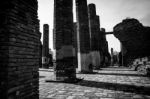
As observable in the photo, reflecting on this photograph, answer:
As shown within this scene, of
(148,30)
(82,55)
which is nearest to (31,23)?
(82,55)

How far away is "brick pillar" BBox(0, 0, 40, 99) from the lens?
2.36 metres

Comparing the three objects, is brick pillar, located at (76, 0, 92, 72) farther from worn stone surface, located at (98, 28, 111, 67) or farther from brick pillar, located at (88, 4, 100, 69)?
worn stone surface, located at (98, 28, 111, 67)

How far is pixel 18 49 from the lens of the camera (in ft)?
8.84

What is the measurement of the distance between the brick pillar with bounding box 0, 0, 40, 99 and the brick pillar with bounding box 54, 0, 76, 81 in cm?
376

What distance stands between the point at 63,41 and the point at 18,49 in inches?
188

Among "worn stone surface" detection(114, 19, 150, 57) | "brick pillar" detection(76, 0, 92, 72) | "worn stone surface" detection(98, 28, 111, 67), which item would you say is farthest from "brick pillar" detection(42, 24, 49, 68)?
"worn stone surface" detection(114, 19, 150, 57)

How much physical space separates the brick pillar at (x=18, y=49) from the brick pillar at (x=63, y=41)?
12.3ft

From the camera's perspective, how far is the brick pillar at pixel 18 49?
7.75ft

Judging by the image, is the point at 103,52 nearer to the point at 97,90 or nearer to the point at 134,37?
the point at 134,37

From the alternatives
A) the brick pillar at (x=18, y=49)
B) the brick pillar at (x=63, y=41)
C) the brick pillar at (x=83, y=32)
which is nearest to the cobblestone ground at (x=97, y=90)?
the brick pillar at (x=63, y=41)

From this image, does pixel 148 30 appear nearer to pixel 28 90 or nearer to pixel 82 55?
pixel 82 55

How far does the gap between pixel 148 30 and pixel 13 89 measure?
20874 mm

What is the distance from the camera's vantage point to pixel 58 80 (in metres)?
6.91

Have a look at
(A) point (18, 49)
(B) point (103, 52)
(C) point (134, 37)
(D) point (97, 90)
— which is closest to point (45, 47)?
(B) point (103, 52)
